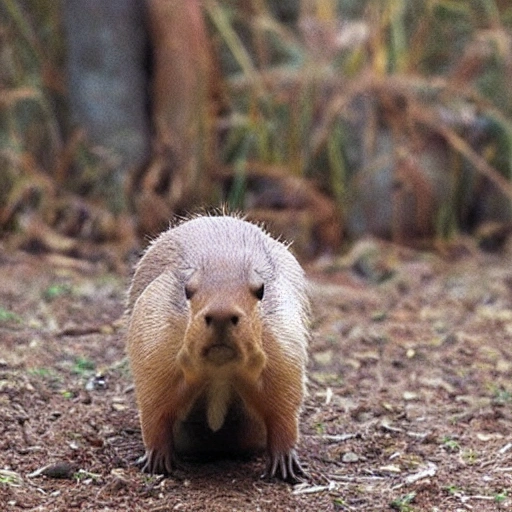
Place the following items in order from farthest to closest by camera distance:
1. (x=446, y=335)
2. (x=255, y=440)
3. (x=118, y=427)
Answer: (x=446, y=335)
(x=118, y=427)
(x=255, y=440)

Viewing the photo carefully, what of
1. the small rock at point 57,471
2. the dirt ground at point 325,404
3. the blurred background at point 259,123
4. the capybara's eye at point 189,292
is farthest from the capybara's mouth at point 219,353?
the blurred background at point 259,123

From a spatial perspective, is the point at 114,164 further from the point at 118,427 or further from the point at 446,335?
the point at 118,427

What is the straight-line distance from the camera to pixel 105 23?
10992mm

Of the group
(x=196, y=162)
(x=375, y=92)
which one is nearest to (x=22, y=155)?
(x=196, y=162)

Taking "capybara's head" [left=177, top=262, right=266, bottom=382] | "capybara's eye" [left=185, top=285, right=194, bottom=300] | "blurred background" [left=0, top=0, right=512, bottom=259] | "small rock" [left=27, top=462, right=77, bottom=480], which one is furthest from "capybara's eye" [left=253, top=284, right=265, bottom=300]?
"blurred background" [left=0, top=0, right=512, bottom=259]

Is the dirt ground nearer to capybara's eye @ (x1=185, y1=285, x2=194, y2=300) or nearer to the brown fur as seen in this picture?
the brown fur

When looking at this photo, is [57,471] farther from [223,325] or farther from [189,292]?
[223,325]

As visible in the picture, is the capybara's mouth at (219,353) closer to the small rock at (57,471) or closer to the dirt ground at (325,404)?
the dirt ground at (325,404)

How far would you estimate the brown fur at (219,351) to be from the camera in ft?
14.3

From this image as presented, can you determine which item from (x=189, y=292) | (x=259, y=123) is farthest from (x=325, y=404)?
(x=259, y=123)

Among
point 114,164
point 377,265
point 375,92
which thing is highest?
point 375,92

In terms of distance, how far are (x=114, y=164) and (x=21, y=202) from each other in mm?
1000

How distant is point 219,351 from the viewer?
4273 millimetres

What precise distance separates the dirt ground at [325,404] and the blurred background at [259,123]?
1369 mm
